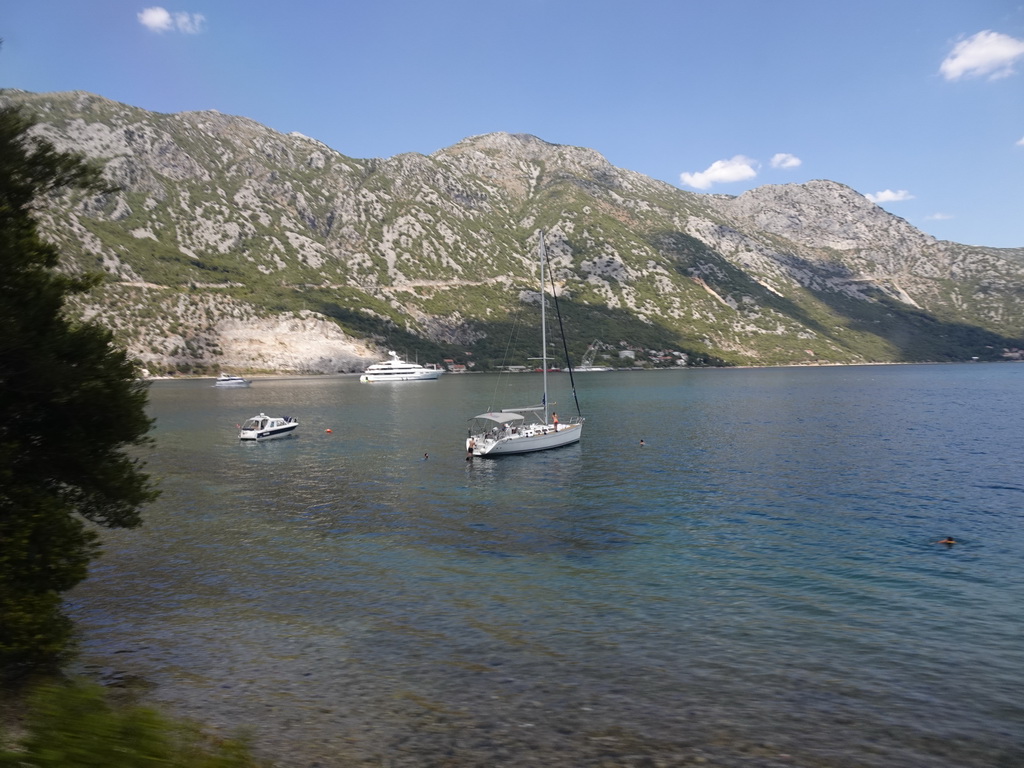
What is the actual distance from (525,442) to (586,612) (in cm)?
3798

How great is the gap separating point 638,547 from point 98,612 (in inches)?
813

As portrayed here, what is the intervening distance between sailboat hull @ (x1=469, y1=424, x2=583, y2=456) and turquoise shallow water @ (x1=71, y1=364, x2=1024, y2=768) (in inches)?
A: 255

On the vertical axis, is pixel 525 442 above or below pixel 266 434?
above

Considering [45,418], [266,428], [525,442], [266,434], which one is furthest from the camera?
[266,428]

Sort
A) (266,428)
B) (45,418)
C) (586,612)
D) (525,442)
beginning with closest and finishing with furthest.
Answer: (45,418), (586,612), (525,442), (266,428)

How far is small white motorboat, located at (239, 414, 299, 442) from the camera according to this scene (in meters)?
68.2

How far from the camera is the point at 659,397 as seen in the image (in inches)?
4695

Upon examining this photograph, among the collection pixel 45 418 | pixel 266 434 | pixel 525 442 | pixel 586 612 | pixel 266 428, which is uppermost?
pixel 45 418

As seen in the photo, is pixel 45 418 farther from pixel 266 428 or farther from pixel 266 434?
pixel 266 428

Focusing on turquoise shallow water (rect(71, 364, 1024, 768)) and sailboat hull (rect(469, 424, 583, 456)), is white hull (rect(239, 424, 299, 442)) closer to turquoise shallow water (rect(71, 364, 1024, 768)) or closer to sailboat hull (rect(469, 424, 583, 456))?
turquoise shallow water (rect(71, 364, 1024, 768))

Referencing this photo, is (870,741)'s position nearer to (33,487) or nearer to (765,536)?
(765,536)

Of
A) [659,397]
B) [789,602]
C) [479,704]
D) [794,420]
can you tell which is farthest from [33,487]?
[659,397]

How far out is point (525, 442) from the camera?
5819cm

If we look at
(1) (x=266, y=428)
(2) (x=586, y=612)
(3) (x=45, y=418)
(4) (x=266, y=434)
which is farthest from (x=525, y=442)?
(3) (x=45, y=418)
